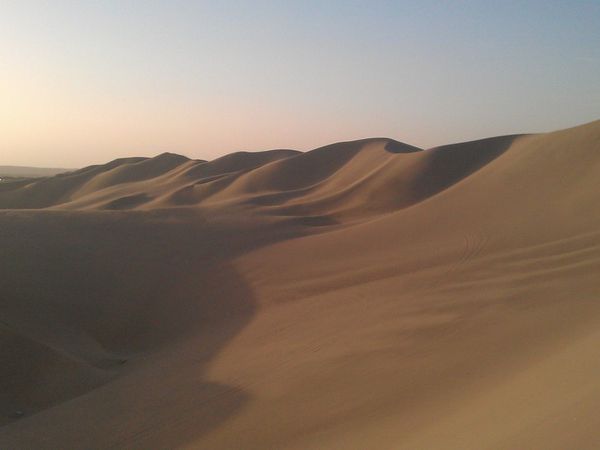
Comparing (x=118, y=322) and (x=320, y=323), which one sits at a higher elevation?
(x=320, y=323)

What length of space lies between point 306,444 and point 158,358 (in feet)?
15.5

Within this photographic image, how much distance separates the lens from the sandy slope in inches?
213

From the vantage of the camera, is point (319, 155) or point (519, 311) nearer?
point (519, 311)

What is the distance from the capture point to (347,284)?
38.3 ft

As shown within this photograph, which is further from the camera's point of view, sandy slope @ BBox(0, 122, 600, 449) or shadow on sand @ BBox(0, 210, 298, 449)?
shadow on sand @ BBox(0, 210, 298, 449)

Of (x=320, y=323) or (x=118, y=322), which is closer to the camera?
(x=320, y=323)

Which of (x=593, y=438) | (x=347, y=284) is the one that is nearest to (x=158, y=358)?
(x=347, y=284)

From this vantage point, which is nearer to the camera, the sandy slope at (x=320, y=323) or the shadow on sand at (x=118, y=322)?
the sandy slope at (x=320, y=323)

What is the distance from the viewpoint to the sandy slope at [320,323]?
541 centimetres

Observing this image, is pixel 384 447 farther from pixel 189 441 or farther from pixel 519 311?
pixel 519 311

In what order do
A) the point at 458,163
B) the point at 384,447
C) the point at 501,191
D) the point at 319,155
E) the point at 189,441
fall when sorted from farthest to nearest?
1. the point at 319,155
2. the point at 458,163
3. the point at 501,191
4. the point at 189,441
5. the point at 384,447

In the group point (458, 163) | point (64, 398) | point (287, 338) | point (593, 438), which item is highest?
point (458, 163)

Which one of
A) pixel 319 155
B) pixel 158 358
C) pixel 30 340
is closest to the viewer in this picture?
pixel 30 340

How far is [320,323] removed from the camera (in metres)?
9.12
